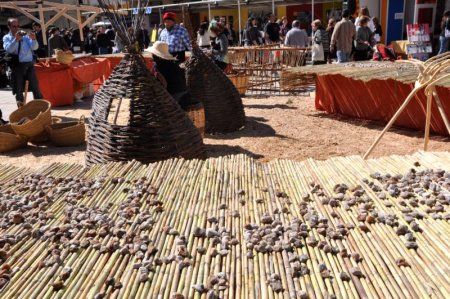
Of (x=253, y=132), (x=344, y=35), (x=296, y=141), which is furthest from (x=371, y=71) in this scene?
(x=344, y=35)

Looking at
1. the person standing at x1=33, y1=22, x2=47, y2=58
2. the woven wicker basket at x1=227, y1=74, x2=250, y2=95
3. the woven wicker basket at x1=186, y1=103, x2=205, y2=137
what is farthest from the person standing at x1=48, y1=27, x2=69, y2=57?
the woven wicker basket at x1=186, y1=103, x2=205, y2=137

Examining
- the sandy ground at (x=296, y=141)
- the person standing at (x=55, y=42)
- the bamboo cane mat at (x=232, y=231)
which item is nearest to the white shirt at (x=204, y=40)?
the sandy ground at (x=296, y=141)

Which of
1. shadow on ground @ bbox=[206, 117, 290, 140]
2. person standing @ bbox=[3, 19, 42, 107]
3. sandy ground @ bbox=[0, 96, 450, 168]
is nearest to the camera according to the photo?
sandy ground @ bbox=[0, 96, 450, 168]

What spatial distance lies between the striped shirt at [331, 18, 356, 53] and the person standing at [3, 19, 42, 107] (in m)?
5.10

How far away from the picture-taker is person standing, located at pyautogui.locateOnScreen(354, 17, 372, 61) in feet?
27.7

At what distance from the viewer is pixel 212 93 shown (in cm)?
595

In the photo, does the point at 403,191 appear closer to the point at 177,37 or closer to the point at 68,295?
the point at 68,295

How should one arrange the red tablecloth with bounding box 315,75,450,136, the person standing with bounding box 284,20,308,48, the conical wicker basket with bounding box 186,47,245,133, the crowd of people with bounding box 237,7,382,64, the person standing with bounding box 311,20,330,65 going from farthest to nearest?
the person standing with bounding box 284,20,308,48 < the person standing with bounding box 311,20,330,65 < the crowd of people with bounding box 237,7,382,64 < the conical wicker basket with bounding box 186,47,245,133 < the red tablecloth with bounding box 315,75,450,136

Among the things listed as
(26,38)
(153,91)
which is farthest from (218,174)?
(26,38)

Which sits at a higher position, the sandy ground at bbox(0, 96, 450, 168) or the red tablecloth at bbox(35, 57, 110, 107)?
the red tablecloth at bbox(35, 57, 110, 107)

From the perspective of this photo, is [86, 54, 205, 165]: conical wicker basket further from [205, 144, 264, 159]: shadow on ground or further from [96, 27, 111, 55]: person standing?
[96, 27, 111, 55]: person standing

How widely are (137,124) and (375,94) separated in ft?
11.7

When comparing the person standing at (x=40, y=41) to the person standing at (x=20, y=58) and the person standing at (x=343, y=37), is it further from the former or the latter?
the person standing at (x=343, y=37)

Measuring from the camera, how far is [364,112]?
6320mm
